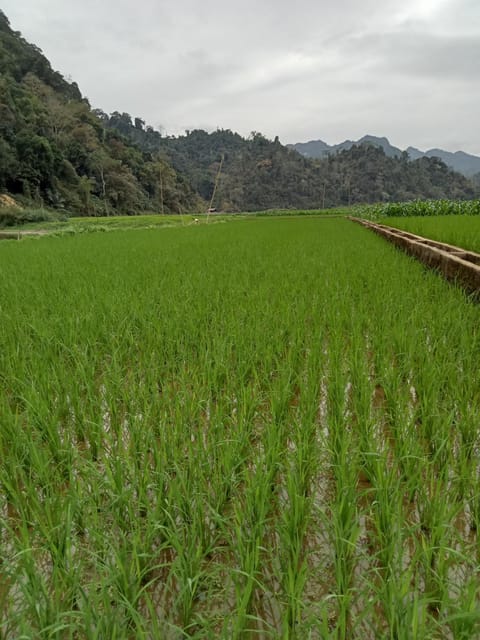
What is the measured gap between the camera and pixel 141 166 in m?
45.6

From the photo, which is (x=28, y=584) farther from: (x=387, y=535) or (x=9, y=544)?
(x=387, y=535)

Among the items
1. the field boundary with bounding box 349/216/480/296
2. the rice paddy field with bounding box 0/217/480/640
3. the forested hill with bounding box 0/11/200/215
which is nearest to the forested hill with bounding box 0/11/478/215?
the forested hill with bounding box 0/11/200/215

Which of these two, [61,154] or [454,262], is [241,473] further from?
[61,154]

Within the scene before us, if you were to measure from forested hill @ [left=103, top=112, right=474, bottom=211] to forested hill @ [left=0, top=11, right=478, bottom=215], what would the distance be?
16cm

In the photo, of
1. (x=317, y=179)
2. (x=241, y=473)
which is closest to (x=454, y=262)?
(x=241, y=473)

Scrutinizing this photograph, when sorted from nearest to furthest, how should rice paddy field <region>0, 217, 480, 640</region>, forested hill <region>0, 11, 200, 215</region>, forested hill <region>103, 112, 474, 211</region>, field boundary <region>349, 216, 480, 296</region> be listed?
rice paddy field <region>0, 217, 480, 640</region>, field boundary <region>349, 216, 480, 296</region>, forested hill <region>0, 11, 200, 215</region>, forested hill <region>103, 112, 474, 211</region>

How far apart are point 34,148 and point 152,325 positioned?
3312 centimetres

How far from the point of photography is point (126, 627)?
72 cm

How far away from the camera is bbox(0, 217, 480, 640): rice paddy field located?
0.75 m

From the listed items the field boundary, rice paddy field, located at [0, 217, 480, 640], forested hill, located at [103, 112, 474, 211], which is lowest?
rice paddy field, located at [0, 217, 480, 640]

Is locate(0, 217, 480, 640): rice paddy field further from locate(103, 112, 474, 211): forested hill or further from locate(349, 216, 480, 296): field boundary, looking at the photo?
locate(103, 112, 474, 211): forested hill

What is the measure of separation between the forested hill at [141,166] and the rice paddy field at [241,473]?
55.9 ft

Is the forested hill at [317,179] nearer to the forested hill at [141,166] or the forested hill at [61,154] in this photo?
the forested hill at [141,166]

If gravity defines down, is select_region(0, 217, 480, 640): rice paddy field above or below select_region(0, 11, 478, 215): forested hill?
below
